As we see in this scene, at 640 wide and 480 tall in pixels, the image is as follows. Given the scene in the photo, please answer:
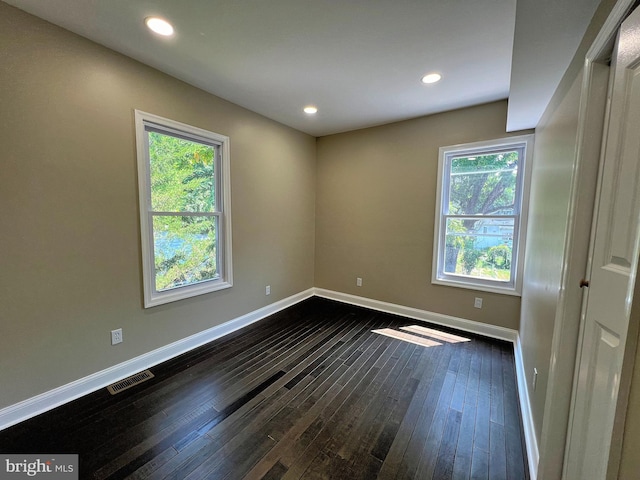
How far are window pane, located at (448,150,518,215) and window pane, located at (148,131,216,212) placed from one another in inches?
114

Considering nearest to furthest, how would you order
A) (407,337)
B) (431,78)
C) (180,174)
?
(431,78), (180,174), (407,337)

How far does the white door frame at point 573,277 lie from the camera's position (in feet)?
3.56

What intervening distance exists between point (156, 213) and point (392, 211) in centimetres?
279

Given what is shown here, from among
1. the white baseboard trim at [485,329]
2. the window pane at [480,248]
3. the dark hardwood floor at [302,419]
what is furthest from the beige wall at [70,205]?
the window pane at [480,248]

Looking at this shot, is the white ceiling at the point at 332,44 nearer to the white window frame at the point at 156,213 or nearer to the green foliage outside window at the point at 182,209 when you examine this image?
the white window frame at the point at 156,213

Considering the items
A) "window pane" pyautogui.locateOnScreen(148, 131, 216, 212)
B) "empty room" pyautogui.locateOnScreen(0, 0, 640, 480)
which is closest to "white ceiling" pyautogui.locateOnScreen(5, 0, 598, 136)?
"empty room" pyautogui.locateOnScreen(0, 0, 640, 480)

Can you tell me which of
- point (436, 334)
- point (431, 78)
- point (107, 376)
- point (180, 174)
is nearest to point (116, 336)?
point (107, 376)

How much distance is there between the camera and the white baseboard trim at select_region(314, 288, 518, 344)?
9.56ft

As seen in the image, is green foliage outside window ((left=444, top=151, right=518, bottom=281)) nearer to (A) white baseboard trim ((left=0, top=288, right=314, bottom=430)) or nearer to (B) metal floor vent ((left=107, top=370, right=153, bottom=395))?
(A) white baseboard trim ((left=0, top=288, right=314, bottom=430))

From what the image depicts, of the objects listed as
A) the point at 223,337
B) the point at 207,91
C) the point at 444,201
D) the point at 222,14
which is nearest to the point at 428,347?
the point at 444,201

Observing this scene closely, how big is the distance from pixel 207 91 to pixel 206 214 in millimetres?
1262

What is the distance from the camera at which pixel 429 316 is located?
3363 millimetres

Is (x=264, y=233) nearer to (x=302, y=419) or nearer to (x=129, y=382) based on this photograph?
(x=129, y=382)

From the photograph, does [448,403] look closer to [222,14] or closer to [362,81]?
[362,81]
